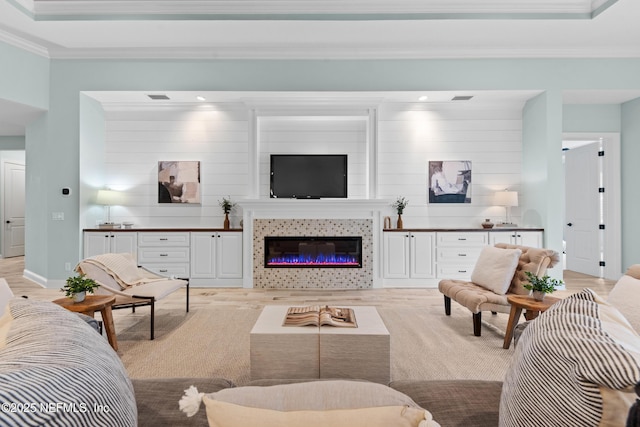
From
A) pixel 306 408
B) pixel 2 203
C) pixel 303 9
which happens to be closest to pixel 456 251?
pixel 303 9

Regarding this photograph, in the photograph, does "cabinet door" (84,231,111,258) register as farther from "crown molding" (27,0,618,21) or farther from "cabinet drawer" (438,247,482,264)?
"cabinet drawer" (438,247,482,264)

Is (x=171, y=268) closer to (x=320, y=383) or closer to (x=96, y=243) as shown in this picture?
(x=96, y=243)

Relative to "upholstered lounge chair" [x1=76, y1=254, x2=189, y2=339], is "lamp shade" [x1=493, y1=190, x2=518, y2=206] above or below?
above

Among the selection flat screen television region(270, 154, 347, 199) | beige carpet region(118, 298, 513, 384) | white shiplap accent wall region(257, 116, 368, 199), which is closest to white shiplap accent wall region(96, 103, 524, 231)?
white shiplap accent wall region(257, 116, 368, 199)

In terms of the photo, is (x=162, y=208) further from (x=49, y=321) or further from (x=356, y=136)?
(x=49, y=321)

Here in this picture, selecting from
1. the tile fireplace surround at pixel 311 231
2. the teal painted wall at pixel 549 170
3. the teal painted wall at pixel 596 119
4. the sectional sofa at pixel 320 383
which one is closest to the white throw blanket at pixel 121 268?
the tile fireplace surround at pixel 311 231

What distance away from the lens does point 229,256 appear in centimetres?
535

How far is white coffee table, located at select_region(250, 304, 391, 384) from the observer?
215cm

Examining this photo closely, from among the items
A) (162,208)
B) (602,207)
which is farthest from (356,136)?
(602,207)

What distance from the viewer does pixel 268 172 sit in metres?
5.77

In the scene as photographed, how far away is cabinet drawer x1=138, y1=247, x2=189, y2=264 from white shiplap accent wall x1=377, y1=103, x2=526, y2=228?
314 cm

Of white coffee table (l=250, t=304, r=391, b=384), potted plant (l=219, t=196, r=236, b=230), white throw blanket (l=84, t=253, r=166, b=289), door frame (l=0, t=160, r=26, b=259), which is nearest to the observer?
white coffee table (l=250, t=304, r=391, b=384)

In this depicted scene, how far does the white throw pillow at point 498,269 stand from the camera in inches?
132

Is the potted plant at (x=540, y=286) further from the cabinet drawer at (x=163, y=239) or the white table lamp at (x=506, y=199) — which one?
the cabinet drawer at (x=163, y=239)
